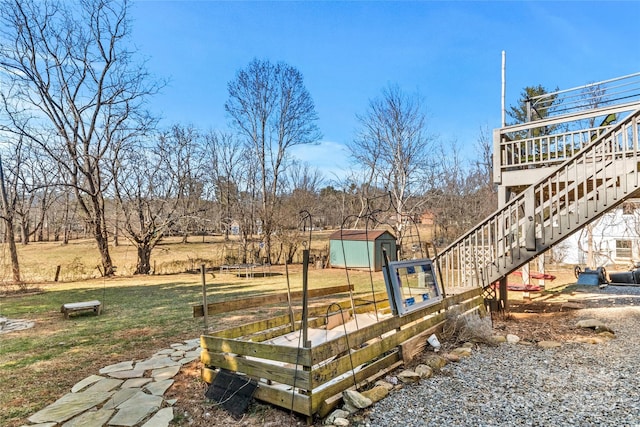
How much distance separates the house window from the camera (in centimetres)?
1511

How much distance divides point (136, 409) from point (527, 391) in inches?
140

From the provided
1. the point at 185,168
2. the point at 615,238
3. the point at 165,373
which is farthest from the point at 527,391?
the point at 185,168

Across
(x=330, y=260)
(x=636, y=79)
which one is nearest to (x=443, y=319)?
(x=636, y=79)

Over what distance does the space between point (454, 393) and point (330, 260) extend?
14.9 meters

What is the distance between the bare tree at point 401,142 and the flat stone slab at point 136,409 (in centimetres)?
1563

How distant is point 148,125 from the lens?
15.4 m

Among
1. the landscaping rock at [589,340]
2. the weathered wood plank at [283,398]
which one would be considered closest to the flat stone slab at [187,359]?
the weathered wood plank at [283,398]

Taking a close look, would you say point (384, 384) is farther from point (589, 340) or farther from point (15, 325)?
point (15, 325)

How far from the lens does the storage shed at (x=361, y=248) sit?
1631 centimetres

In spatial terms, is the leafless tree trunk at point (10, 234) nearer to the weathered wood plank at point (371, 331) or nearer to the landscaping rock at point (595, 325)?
the weathered wood plank at point (371, 331)

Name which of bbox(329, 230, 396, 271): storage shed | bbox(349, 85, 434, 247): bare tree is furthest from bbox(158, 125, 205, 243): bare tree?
bbox(349, 85, 434, 247): bare tree

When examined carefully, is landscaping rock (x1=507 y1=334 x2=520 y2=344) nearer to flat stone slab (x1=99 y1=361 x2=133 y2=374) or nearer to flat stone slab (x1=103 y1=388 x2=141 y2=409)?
flat stone slab (x1=103 y1=388 x2=141 y2=409)

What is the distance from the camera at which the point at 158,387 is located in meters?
3.49

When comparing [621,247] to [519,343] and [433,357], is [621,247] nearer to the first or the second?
[519,343]
